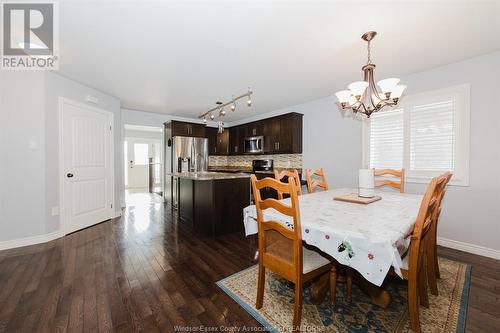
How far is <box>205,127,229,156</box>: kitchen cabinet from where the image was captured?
6.30 meters

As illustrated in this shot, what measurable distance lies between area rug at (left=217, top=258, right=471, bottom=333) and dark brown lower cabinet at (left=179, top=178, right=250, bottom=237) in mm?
1246

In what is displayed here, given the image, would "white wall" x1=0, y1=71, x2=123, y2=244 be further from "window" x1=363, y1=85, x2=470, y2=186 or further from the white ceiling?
"window" x1=363, y1=85, x2=470, y2=186

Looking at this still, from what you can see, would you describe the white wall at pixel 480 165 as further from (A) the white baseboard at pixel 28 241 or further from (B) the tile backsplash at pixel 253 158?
(A) the white baseboard at pixel 28 241

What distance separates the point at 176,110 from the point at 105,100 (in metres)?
1.62

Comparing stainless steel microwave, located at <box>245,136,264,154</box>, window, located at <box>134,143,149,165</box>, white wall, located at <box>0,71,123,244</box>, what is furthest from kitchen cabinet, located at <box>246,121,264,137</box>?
window, located at <box>134,143,149,165</box>

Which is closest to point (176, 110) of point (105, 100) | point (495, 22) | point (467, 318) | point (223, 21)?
point (105, 100)

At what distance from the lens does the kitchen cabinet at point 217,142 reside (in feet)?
20.7

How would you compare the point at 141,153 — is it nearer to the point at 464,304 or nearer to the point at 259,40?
the point at 259,40

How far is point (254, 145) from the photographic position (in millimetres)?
5594

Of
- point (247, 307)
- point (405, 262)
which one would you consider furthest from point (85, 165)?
point (405, 262)

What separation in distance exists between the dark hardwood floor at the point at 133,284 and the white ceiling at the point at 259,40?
8.05 feet

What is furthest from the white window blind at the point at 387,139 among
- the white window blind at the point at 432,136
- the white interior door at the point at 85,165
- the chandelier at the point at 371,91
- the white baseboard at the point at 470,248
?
the white interior door at the point at 85,165

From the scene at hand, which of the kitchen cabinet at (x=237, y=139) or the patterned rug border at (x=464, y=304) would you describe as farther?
the kitchen cabinet at (x=237, y=139)

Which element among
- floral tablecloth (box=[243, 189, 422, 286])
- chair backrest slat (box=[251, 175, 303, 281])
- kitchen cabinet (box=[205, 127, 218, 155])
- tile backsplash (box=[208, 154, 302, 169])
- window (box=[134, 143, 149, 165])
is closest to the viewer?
floral tablecloth (box=[243, 189, 422, 286])
